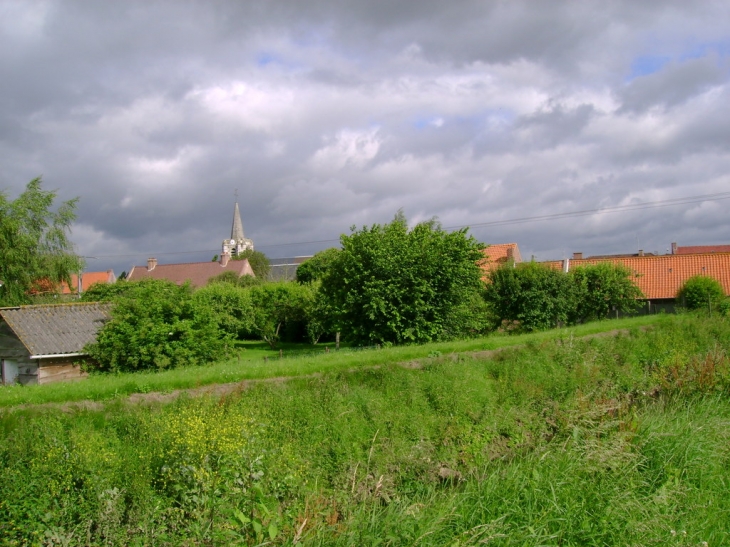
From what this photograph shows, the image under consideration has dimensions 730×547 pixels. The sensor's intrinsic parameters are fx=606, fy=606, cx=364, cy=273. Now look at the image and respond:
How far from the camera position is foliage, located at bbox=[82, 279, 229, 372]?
17.3 metres

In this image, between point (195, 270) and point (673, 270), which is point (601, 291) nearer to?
point (673, 270)

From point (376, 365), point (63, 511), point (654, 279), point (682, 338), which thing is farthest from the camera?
point (654, 279)

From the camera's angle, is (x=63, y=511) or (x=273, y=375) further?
(x=273, y=375)

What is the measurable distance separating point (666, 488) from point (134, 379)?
816 centimetres

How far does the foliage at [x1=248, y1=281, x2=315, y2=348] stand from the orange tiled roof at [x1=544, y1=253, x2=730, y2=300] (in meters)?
16.7

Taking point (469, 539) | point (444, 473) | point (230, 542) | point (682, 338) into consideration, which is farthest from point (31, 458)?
point (682, 338)

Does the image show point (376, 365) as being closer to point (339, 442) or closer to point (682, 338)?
point (339, 442)

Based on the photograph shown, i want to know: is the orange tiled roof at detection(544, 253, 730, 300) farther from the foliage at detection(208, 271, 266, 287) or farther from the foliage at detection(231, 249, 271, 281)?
the foliage at detection(231, 249, 271, 281)

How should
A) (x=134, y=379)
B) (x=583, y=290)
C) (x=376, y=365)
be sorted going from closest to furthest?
(x=134, y=379) → (x=376, y=365) → (x=583, y=290)

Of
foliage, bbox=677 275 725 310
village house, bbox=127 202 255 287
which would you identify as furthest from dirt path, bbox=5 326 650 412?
village house, bbox=127 202 255 287

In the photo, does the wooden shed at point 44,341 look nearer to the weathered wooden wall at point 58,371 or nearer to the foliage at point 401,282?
the weathered wooden wall at point 58,371

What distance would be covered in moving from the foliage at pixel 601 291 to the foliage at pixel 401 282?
383 inches

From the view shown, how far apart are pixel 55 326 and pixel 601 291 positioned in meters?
24.1

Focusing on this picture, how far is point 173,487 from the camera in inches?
254
